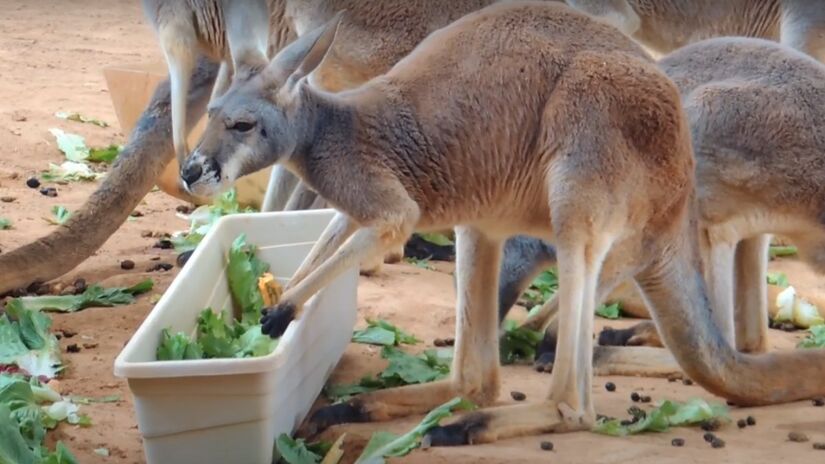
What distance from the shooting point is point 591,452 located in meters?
3.91

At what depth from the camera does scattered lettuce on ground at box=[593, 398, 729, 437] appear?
412 centimetres

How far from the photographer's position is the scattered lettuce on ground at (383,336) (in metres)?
5.06

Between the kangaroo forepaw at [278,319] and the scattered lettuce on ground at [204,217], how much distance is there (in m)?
2.40

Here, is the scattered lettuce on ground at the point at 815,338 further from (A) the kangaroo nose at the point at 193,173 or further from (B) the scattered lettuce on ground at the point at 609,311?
(A) the kangaroo nose at the point at 193,173

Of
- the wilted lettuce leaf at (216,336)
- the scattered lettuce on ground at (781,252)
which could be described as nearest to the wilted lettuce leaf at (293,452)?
the wilted lettuce leaf at (216,336)

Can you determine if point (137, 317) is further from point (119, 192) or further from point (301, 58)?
point (301, 58)

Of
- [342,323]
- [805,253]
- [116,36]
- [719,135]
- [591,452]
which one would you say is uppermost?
[116,36]

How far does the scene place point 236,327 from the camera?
4.46 m

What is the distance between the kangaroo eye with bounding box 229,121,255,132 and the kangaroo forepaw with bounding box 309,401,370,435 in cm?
89

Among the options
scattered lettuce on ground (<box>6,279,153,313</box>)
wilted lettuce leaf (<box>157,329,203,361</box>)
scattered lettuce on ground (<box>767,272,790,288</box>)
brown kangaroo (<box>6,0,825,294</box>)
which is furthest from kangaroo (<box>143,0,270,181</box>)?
scattered lettuce on ground (<box>767,272,790,288</box>)

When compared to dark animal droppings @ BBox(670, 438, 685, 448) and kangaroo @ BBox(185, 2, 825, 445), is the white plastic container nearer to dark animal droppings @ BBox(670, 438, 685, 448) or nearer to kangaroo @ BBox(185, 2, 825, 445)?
kangaroo @ BBox(185, 2, 825, 445)

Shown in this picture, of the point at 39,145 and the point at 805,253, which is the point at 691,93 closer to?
the point at 805,253

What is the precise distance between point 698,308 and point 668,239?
0.83ft

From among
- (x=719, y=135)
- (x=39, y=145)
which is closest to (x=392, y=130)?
(x=719, y=135)
